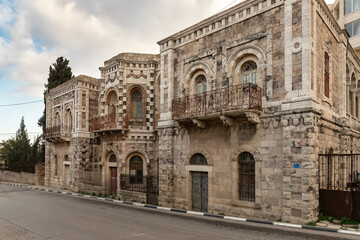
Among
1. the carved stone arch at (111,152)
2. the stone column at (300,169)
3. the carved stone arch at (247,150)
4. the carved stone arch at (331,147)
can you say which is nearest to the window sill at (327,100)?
the carved stone arch at (331,147)

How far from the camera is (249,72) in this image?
12.9 metres

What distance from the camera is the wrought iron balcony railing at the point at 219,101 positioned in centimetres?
1175

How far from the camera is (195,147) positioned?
14.5 metres

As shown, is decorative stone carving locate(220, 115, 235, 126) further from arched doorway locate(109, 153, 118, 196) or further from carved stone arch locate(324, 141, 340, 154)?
arched doorway locate(109, 153, 118, 196)

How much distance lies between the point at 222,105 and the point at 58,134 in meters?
17.4

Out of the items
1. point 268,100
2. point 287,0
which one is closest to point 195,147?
point 268,100

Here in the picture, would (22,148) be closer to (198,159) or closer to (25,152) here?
(25,152)

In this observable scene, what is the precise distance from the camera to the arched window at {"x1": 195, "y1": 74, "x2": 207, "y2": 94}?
14748 mm

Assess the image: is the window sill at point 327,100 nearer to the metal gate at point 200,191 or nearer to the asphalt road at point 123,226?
the asphalt road at point 123,226

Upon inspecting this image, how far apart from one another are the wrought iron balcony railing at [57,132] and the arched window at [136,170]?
7.48m

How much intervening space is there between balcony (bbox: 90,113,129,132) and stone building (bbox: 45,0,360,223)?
0.09 meters

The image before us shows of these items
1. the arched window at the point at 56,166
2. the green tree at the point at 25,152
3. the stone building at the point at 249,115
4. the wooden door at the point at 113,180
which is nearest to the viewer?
the stone building at the point at 249,115

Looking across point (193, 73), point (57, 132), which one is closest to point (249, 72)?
point (193, 73)

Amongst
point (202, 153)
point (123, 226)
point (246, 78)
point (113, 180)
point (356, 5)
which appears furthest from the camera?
point (356, 5)
